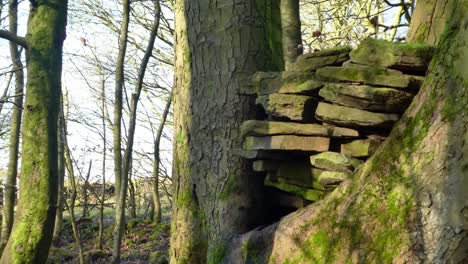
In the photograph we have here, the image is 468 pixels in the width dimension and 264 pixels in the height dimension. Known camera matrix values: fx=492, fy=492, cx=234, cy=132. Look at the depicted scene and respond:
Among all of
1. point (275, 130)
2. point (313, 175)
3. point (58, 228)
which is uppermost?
point (275, 130)

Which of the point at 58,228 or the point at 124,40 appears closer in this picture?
the point at 124,40

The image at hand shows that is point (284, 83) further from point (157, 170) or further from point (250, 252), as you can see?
point (157, 170)

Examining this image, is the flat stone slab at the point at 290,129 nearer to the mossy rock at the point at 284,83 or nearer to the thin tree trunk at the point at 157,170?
the mossy rock at the point at 284,83

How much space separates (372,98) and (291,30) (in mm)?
2831

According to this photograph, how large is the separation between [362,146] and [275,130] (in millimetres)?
520

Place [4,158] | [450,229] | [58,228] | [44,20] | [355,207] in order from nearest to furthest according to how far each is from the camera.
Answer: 1. [450,229]
2. [355,207]
3. [44,20]
4. [58,228]
5. [4,158]

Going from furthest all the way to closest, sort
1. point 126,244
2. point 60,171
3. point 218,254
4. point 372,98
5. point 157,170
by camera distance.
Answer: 1. point 157,170
2. point 126,244
3. point 60,171
4. point 218,254
5. point 372,98

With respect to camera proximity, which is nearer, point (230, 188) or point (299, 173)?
point (299, 173)

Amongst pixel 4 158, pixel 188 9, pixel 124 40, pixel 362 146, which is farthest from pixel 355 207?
pixel 4 158

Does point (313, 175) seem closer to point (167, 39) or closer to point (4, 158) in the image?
point (167, 39)

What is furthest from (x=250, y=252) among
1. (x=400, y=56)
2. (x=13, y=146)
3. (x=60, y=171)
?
(x=13, y=146)

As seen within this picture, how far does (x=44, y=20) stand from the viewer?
20.7 feet

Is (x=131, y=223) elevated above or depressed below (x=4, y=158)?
below

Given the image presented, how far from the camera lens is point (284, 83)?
114 inches
